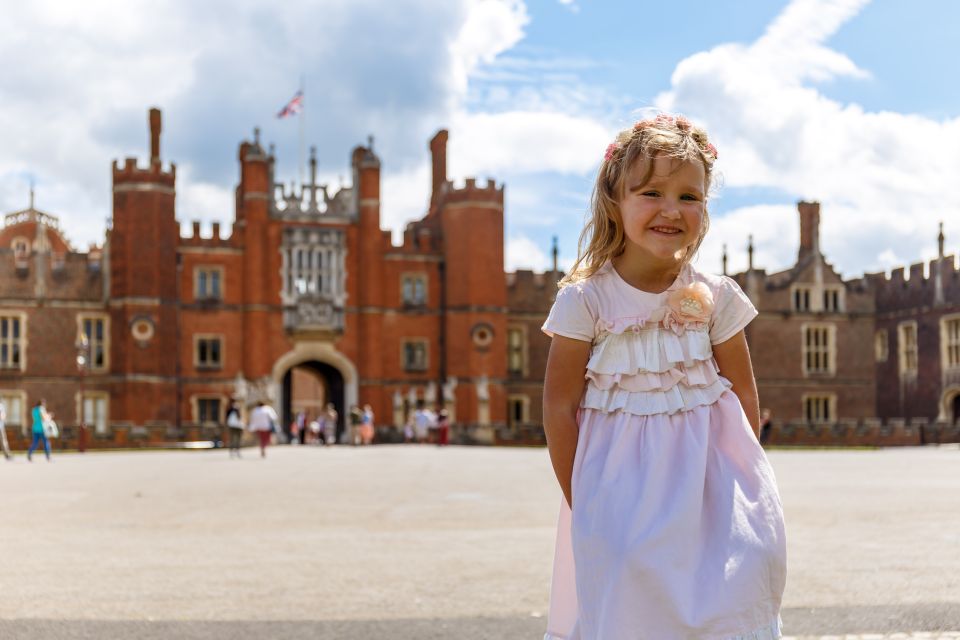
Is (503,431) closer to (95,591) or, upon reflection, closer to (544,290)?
(544,290)

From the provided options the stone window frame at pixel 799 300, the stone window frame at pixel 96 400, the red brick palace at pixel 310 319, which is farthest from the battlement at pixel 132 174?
the stone window frame at pixel 799 300

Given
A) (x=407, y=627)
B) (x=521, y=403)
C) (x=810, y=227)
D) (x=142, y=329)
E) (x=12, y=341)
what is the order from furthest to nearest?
(x=810, y=227), (x=521, y=403), (x=12, y=341), (x=142, y=329), (x=407, y=627)

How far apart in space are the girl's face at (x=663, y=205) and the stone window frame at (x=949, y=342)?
131 ft

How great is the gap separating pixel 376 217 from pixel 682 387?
3802cm

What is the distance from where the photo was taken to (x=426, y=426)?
36469mm

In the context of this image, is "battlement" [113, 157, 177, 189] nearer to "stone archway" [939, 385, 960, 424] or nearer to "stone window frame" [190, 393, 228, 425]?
"stone window frame" [190, 393, 228, 425]

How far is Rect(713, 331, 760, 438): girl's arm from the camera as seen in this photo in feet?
10.3

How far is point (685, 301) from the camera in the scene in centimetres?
305

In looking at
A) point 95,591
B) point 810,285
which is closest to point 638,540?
point 95,591

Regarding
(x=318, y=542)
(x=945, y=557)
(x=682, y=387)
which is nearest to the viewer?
(x=682, y=387)

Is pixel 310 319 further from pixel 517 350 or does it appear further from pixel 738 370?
pixel 738 370

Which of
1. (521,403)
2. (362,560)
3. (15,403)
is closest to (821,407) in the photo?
(521,403)

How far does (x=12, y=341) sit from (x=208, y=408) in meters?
6.80

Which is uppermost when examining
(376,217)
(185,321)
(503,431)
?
(376,217)
